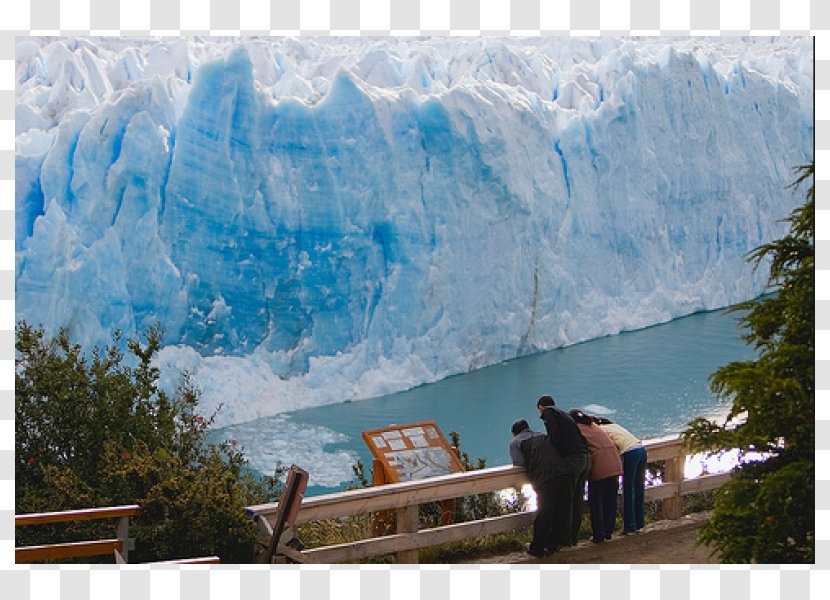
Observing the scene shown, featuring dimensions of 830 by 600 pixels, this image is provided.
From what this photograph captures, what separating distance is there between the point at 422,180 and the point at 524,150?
3.75 ft

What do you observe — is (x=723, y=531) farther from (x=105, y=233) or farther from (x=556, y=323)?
(x=556, y=323)

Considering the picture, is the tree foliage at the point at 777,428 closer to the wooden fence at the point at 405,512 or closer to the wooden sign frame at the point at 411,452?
the wooden fence at the point at 405,512

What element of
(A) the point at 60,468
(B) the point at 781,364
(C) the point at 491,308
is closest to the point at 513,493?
(A) the point at 60,468

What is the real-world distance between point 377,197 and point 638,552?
570 centimetres

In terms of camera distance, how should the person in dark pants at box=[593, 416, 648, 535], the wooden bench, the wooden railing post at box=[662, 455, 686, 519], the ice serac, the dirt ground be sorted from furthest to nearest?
the ice serac
the wooden railing post at box=[662, 455, 686, 519]
the person in dark pants at box=[593, 416, 648, 535]
the dirt ground
the wooden bench

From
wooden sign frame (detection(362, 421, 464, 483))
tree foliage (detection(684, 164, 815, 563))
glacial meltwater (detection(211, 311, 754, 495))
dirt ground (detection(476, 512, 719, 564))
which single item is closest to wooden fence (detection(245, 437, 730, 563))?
dirt ground (detection(476, 512, 719, 564))

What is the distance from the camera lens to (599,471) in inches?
132

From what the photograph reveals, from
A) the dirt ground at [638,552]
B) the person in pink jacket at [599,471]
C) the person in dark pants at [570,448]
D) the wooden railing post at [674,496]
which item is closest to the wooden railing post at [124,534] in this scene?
the dirt ground at [638,552]

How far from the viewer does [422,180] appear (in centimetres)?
898

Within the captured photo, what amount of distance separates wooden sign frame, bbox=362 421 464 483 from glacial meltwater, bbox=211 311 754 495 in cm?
333

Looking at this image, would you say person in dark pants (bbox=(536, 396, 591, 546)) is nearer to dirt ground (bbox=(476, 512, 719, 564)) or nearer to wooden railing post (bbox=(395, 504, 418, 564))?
dirt ground (bbox=(476, 512, 719, 564))

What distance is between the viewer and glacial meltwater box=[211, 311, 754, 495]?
7.32 m

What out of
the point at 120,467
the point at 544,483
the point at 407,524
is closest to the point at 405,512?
the point at 407,524

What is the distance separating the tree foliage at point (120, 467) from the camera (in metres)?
3.05
